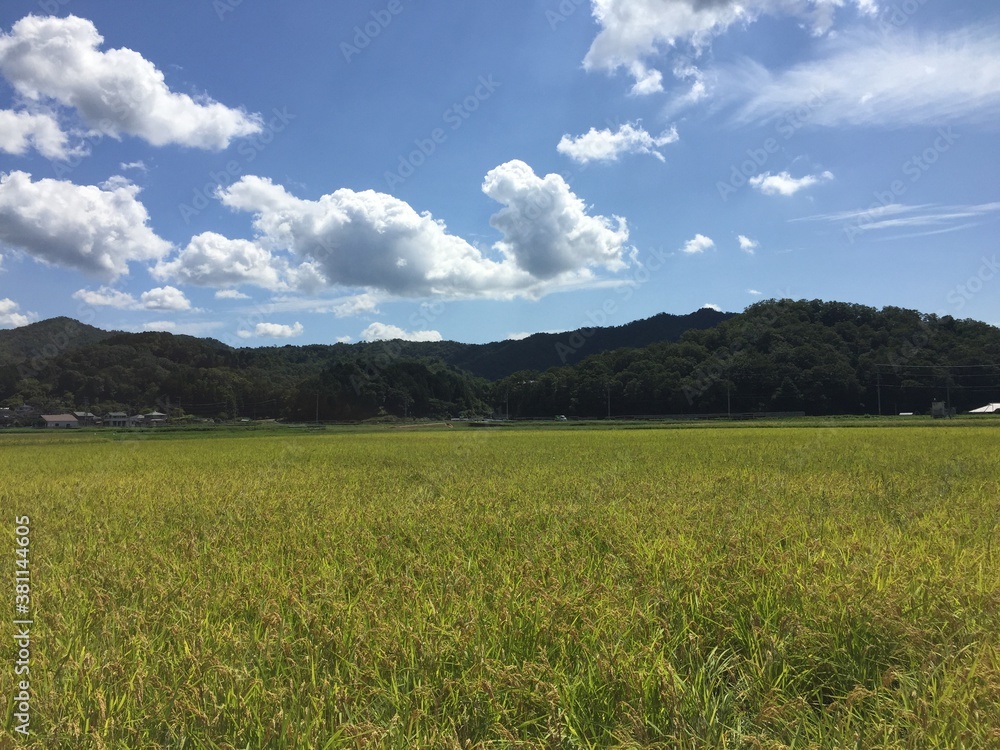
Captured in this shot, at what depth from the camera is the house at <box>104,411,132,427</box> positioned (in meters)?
93.5

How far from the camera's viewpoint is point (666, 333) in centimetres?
16525

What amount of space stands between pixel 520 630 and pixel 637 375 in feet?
266

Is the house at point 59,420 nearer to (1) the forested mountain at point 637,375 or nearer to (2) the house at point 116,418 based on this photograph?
(2) the house at point 116,418

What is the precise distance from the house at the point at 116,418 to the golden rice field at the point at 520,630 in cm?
10388

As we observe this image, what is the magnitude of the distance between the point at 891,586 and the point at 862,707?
1382 millimetres

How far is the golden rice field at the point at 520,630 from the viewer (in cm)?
247

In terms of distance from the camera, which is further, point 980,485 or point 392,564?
point 980,485

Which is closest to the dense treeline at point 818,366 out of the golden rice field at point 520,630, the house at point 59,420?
the golden rice field at point 520,630

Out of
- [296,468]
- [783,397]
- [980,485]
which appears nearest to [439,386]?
[783,397]

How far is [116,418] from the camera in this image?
98.6 meters

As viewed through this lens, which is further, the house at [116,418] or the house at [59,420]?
the house at [116,418]

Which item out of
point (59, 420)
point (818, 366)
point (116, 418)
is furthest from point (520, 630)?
point (116, 418)

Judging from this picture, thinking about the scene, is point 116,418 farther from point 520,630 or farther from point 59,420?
point 520,630

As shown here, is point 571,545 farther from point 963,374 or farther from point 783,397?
point 963,374
